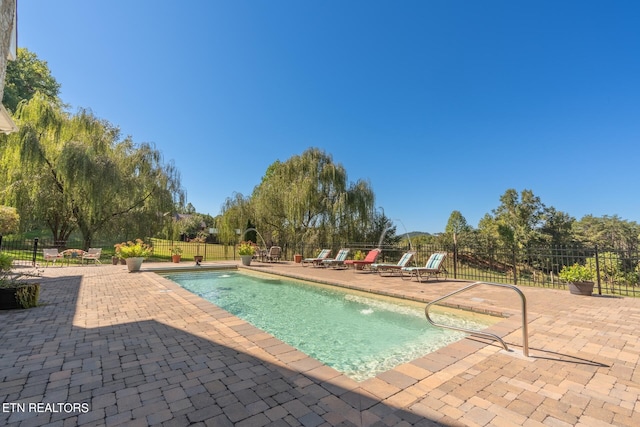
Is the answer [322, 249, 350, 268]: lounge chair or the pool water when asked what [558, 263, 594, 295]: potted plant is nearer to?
the pool water

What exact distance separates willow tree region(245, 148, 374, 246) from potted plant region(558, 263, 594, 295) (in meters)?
10.6

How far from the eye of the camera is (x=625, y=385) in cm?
243

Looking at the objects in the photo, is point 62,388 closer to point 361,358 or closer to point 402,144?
point 361,358

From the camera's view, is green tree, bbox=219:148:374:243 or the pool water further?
green tree, bbox=219:148:374:243

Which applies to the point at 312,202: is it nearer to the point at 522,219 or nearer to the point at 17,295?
the point at 17,295

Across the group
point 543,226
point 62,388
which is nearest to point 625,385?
point 62,388

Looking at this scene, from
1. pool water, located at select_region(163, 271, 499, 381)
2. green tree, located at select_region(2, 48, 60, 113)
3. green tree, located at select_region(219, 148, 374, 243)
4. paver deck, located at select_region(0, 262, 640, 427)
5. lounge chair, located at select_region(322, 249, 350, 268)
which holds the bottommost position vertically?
pool water, located at select_region(163, 271, 499, 381)

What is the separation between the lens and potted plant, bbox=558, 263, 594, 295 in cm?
655

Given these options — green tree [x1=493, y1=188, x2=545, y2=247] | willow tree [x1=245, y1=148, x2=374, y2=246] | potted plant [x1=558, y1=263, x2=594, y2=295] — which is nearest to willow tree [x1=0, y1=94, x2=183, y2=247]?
willow tree [x1=245, y1=148, x2=374, y2=246]

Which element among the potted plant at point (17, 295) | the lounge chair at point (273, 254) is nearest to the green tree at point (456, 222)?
the lounge chair at point (273, 254)

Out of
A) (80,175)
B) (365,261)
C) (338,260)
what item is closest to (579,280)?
(365,261)

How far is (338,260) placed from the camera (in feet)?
41.6

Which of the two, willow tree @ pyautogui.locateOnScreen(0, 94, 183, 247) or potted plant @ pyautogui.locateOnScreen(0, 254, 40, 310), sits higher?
willow tree @ pyautogui.locateOnScreen(0, 94, 183, 247)

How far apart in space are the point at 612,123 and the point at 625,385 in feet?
53.7
